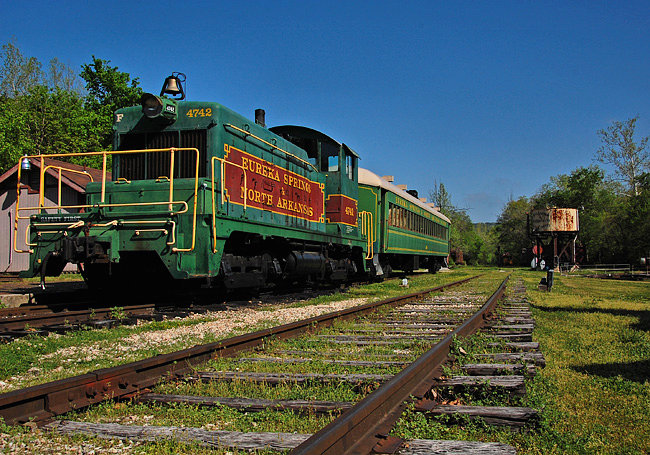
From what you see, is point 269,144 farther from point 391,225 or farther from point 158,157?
point 391,225

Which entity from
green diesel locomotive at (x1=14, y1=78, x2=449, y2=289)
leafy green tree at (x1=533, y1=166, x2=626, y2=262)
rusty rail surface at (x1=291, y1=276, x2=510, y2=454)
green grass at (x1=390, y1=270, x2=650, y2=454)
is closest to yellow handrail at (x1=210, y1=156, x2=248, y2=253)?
green diesel locomotive at (x1=14, y1=78, x2=449, y2=289)

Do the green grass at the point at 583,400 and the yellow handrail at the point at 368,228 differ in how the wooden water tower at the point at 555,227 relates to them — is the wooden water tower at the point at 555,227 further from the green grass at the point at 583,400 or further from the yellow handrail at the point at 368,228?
the green grass at the point at 583,400

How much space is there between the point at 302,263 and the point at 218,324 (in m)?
4.36

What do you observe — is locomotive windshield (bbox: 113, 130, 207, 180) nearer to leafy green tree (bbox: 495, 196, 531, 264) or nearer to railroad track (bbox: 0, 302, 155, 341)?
railroad track (bbox: 0, 302, 155, 341)

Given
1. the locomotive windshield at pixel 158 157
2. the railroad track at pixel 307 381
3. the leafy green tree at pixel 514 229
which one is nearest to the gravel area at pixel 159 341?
the railroad track at pixel 307 381

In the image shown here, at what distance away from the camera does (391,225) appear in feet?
62.0

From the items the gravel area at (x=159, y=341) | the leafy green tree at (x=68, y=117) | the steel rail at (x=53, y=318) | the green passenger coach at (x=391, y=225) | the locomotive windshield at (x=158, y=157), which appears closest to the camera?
the gravel area at (x=159, y=341)

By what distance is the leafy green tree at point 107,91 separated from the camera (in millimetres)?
38031

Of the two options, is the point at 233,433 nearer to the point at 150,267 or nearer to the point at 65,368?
the point at 65,368

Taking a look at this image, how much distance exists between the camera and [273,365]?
4.73 metres

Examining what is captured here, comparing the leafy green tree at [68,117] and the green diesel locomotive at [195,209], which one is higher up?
the leafy green tree at [68,117]

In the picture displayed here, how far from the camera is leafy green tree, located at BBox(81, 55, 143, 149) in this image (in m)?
38.0

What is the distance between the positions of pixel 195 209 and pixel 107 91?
35802 mm

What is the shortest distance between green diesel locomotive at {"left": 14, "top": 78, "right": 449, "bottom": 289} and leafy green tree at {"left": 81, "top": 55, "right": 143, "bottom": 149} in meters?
29.6
